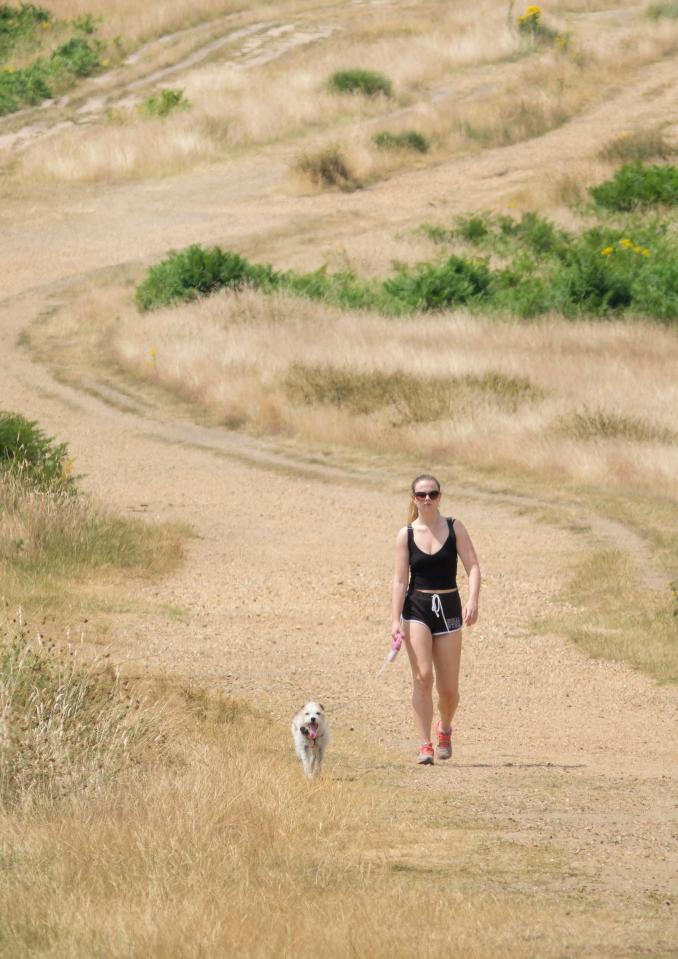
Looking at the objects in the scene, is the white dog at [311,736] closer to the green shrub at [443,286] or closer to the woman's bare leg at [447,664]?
the woman's bare leg at [447,664]

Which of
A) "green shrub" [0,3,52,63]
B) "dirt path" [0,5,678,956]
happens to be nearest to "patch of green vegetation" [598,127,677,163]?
"dirt path" [0,5,678,956]

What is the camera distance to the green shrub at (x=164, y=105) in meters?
40.1

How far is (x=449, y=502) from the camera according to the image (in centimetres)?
1756

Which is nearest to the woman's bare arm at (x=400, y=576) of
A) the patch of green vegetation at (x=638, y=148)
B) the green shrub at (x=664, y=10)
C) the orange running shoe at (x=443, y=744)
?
the orange running shoe at (x=443, y=744)

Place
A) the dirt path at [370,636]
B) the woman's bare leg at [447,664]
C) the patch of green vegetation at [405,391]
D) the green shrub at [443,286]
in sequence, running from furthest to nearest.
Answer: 1. the green shrub at [443,286]
2. the patch of green vegetation at [405,391]
3. the woman's bare leg at [447,664]
4. the dirt path at [370,636]

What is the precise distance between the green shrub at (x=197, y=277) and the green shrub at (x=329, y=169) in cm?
966

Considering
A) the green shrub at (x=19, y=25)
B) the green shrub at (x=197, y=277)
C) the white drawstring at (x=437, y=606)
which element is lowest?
the green shrub at (x=197, y=277)

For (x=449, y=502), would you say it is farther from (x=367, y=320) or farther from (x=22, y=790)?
(x=22, y=790)

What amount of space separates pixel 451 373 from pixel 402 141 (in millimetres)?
18620

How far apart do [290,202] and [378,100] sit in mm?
6286

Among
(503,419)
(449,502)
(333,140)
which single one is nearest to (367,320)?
(503,419)

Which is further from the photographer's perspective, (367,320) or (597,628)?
(367,320)

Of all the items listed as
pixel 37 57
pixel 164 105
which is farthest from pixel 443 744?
pixel 37 57

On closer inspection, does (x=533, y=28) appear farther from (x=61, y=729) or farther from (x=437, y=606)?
(x=61, y=729)
